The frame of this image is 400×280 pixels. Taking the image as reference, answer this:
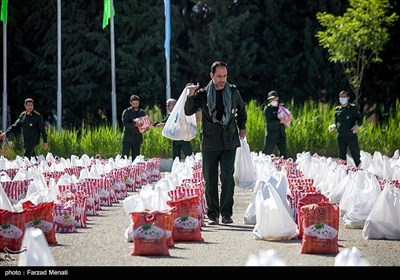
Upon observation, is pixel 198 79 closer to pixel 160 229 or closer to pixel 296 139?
pixel 296 139

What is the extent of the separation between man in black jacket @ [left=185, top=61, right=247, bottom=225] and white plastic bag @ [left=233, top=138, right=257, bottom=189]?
20.5ft

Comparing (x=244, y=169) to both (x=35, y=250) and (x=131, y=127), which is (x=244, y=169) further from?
(x=35, y=250)

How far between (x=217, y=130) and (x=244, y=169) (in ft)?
22.2

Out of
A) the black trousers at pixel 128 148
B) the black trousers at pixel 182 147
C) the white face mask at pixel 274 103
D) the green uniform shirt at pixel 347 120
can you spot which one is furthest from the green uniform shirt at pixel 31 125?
the green uniform shirt at pixel 347 120

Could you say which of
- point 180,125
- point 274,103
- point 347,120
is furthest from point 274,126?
point 180,125

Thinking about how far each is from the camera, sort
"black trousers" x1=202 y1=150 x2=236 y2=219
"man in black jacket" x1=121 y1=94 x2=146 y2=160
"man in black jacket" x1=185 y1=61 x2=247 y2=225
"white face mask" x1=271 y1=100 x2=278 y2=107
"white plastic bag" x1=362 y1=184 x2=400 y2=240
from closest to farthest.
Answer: "white plastic bag" x1=362 y1=184 x2=400 y2=240
"man in black jacket" x1=185 y1=61 x2=247 y2=225
"black trousers" x1=202 y1=150 x2=236 y2=219
"man in black jacket" x1=121 y1=94 x2=146 y2=160
"white face mask" x1=271 y1=100 x2=278 y2=107

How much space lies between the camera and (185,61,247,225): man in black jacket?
1448 cm

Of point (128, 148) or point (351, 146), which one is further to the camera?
point (128, 148)

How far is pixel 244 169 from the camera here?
21312mm

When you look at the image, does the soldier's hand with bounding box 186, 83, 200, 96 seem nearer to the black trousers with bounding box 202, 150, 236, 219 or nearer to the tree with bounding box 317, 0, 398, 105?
the black trousers with bounding box 202, 150, 236, 219

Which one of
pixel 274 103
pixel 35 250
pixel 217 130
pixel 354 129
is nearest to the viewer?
pixel 35 250

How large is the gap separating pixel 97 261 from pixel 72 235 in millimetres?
2981

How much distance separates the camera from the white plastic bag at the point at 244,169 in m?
21.2

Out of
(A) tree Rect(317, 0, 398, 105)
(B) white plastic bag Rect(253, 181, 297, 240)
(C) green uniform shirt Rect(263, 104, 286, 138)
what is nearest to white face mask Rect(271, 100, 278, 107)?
(C) green uniform shirt Rect(263, 104, 286, 138)
